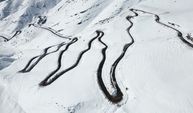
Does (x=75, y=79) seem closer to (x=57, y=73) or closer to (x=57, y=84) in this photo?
(x=57, y=84)

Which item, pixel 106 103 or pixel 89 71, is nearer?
pixel 106 103

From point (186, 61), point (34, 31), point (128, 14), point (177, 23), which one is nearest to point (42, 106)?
point (186, 61)

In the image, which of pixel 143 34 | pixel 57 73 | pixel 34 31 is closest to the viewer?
pixel 57 73

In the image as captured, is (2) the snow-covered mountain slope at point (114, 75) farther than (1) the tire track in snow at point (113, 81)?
No

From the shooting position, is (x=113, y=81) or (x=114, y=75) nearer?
(x=113, y=81)

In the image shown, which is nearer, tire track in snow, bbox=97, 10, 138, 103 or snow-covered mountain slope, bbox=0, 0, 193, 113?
snow-covered mountain slope, bbox=0, 0, 193, 113

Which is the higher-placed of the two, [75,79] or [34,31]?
[75,79]

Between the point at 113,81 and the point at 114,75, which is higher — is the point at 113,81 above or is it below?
above

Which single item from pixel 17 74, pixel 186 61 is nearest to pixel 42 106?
pixel 17 74

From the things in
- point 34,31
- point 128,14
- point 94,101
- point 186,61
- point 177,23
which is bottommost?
point 34,31

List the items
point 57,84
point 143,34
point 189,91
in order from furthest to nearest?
point 143,34
point 57,84
point 189,91

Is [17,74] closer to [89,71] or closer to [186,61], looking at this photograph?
[89,71]
